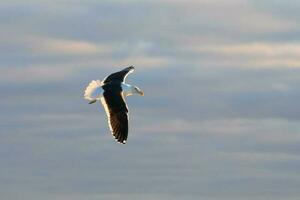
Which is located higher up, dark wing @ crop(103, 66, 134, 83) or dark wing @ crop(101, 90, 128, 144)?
dark wing @ crop(103, 66, 134, 83)

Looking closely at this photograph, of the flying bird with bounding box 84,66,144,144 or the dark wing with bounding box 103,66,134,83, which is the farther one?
the dark wing with bounding box 103,66,134,83

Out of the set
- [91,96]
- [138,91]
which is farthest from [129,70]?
[91,96]

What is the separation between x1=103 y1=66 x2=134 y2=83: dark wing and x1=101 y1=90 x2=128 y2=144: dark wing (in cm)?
273

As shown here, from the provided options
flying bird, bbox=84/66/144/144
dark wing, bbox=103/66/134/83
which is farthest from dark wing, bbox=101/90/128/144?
dark wing, bbox=103/66/134/83

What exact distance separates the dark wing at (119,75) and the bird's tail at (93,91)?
2.10 m

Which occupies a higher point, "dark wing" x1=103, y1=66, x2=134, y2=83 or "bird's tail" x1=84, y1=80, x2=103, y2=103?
"dark wing" x1=103, y1=66, x2=134, y2=83

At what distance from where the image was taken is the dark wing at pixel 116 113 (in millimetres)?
79375

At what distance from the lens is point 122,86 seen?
8144 centimetres

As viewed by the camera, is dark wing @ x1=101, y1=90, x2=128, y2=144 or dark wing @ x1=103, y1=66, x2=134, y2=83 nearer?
dark wing @ x1=101, y1=90, x2=128, y2=144

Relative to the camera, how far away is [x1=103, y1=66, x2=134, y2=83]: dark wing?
272 ft

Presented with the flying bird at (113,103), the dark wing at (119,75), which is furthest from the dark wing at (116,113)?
the dark wing at (119,75)

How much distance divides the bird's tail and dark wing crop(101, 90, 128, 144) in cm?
38

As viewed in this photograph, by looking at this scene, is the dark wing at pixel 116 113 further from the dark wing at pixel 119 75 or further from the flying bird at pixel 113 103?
the dark wing at pixel 119 75

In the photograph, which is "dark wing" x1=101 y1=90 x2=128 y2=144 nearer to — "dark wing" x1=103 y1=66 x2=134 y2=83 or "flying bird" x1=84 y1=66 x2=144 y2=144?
"flying bird" x1=84 y1=66 x2=144 y2=144
